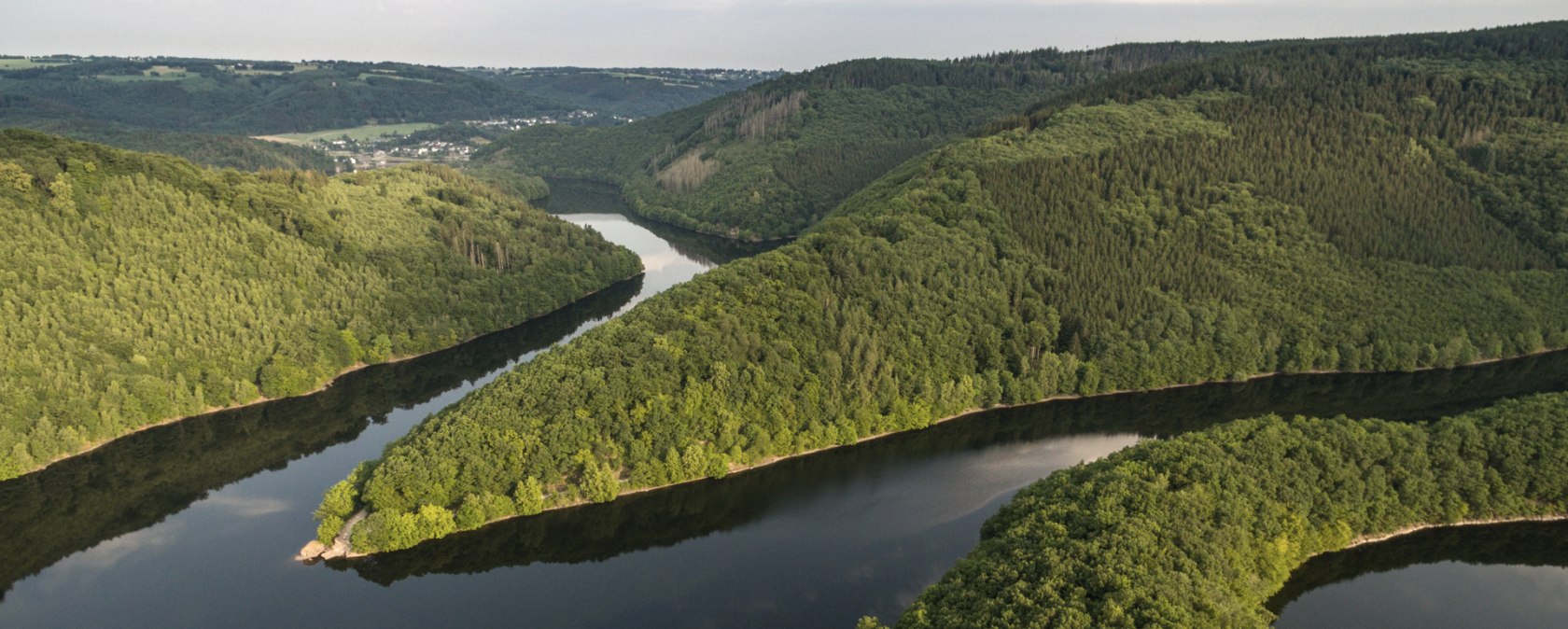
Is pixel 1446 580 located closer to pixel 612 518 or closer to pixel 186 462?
pixel 612 518

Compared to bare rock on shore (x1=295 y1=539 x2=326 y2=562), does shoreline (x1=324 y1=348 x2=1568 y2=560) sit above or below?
above

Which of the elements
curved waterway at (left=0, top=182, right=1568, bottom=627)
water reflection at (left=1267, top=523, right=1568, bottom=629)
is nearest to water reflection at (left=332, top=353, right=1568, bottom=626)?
curved waterway at (left=0, top=182, right=1568, bottom=627)

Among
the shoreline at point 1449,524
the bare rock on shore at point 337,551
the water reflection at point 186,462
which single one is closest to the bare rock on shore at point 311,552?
the bare rock on shore at point 337,551

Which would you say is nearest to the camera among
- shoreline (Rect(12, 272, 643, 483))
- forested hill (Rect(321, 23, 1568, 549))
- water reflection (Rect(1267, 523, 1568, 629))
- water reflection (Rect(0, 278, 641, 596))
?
water reflection (Rect(1267, 523, 1568, 629))

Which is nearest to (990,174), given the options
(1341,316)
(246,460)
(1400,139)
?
(1341,316)

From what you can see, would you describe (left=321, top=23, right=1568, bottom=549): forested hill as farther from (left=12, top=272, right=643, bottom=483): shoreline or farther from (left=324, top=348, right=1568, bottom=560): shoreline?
(left=12, top=272, right=643, bottom=483): shoreline

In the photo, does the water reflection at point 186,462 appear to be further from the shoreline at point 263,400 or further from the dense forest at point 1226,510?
the dense forest at point 1226,510
